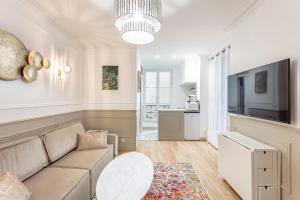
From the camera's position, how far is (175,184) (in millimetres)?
2760

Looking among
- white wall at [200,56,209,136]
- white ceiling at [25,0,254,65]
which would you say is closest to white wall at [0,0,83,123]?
white ceiling at [25,0,254,65]

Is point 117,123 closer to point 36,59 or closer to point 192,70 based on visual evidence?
point 36,59

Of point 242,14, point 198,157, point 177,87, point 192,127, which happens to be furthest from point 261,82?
point 177,87

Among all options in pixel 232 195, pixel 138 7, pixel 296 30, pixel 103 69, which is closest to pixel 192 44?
pixel 103 69

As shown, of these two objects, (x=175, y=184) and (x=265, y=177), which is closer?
(x=265, y=177)

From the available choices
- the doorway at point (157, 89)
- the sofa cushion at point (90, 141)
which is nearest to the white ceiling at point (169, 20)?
the sofa cushion at point (90, 141)

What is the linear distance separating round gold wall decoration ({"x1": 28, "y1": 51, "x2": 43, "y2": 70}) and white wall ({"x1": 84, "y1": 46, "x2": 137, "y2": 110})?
190 centimetres

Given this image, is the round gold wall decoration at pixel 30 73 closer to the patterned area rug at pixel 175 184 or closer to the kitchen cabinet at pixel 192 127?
the patterned area rug at pixel 175 184

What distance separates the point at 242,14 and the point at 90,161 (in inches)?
122

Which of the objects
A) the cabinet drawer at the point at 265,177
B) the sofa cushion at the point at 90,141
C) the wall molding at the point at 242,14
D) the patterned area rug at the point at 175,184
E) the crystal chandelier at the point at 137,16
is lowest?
the patterned area rug at the point at 175,184

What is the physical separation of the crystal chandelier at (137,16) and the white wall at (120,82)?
2.61 meters

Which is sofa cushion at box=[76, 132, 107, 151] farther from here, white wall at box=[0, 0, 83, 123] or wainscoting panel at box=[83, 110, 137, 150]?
wainscoting panel at box=[83, 110, 137, 150]

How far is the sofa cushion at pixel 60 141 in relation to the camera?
2.39 m

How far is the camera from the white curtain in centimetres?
416
